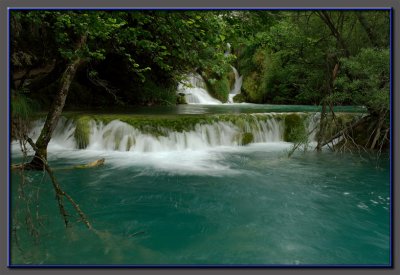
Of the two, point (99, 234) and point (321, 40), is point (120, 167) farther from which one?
point (321, 40)

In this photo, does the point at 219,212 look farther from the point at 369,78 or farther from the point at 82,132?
the point at 82,132

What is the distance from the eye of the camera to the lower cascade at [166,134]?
9.02 m

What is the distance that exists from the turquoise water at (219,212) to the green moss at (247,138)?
94.5 inches

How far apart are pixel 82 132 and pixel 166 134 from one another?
7.74 feet

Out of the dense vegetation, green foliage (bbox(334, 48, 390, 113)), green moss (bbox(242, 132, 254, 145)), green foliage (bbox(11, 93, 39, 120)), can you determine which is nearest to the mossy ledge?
green moss (bbox(242, 132, 254, 145))

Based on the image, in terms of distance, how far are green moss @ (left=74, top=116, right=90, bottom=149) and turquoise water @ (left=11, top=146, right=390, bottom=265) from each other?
1.12m

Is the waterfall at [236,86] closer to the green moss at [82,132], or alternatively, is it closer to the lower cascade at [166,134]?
the lower cascade at [166,134]

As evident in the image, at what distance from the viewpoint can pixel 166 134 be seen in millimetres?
9336

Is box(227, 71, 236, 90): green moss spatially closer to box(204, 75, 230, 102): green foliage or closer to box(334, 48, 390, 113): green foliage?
box(204, 75, 230, 102): green foliage

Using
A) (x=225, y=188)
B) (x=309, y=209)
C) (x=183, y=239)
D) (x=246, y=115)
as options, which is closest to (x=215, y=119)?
(x=246, y=115)

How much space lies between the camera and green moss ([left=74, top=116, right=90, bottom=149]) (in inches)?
360

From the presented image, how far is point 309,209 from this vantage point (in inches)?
187

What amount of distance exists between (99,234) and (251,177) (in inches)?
139

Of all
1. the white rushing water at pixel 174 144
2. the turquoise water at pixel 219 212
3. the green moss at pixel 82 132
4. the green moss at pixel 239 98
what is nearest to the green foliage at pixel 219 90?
the green moss at pixel 239 98
